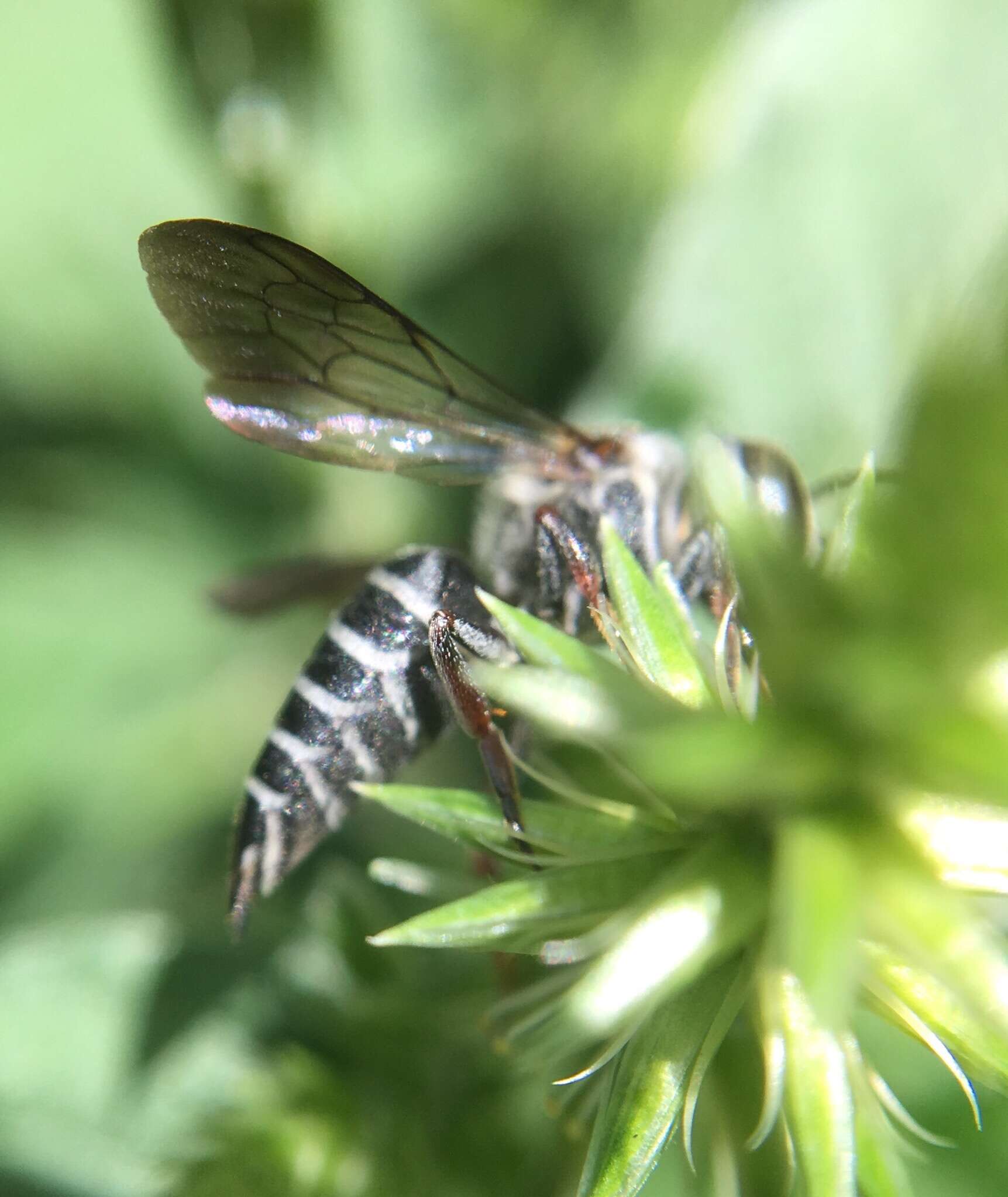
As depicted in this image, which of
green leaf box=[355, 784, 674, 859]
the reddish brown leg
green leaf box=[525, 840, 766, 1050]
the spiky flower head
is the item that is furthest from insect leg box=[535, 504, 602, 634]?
green leaf box=[525, 840, 766, 1050]

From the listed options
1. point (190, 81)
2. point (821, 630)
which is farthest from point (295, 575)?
point (821, 630)

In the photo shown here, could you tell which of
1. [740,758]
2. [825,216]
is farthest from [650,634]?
[825,216]

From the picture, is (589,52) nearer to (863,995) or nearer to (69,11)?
(69,11)

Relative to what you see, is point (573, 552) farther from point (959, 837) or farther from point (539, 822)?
point (959, 837)

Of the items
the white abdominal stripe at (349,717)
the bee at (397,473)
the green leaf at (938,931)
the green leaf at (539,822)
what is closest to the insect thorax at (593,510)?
the bee at (397,473)

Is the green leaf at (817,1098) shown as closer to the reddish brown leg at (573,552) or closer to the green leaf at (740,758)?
the green leaf at (740,758)

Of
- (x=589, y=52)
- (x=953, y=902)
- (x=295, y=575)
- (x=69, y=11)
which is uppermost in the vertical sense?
(x=589, y=52)
